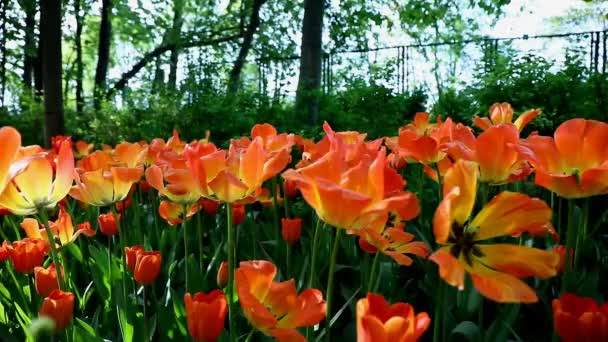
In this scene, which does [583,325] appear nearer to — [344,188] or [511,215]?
[511,215]

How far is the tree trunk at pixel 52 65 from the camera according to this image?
4.82m

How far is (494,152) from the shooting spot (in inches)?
44.1

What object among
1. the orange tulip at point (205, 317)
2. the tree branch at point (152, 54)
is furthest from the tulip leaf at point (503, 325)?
the tree branch at point (152, 54)

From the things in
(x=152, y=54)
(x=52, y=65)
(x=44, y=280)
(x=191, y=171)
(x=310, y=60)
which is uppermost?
(x=152, y=54)

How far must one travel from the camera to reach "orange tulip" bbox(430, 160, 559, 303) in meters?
0.69

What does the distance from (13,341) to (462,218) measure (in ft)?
3.24

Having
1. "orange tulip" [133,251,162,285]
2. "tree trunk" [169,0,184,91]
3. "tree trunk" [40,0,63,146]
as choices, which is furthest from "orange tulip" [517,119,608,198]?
"tree trunk" [169,0,184,91]

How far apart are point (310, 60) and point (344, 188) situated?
5.78m

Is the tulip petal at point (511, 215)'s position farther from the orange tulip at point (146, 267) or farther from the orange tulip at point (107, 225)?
the orange tulip at point (107, 225)

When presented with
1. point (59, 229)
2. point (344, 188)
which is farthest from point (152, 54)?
point (344, 188)

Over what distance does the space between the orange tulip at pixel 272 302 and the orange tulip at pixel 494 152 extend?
1.40ft

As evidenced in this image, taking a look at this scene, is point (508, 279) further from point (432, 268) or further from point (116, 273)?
point (116, 273)

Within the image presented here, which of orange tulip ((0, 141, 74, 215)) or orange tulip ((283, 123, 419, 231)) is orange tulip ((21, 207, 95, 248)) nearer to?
orange tulip ((0, 141, 74, 215))

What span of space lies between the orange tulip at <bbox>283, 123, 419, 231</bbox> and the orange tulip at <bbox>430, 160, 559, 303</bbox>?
0.08 metres
